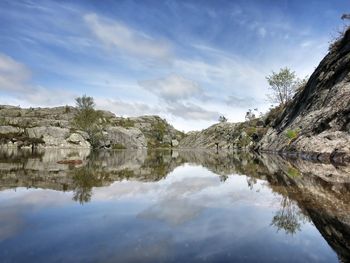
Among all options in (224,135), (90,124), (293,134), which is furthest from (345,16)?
(224,135)

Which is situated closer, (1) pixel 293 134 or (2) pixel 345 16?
(1) pixel 293 134

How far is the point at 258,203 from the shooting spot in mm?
11945

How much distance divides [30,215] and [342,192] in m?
10.8

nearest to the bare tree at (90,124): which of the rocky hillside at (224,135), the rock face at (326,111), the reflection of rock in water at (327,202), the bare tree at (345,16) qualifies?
the rocky hillside at (224,135)

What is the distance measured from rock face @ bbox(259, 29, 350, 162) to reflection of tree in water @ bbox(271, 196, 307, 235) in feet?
72.7

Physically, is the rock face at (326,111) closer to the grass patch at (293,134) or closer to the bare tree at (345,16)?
the grass patch at (293,134)

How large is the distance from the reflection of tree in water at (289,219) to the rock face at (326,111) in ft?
72.7

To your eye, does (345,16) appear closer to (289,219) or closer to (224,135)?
(289,219)

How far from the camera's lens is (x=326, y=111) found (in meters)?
42.0

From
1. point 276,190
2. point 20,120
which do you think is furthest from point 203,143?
point 276,190

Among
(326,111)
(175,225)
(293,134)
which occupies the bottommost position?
(175,225)

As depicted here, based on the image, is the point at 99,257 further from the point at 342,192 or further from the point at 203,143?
the point at 203,143

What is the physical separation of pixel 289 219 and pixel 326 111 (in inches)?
1436

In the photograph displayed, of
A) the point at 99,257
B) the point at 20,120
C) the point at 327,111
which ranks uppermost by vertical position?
the point at 20,120
